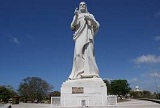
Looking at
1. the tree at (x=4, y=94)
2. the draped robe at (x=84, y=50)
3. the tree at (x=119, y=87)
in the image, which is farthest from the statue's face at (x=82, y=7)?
the tree at (x=119, y=87)

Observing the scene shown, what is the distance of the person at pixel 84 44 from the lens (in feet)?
80.9

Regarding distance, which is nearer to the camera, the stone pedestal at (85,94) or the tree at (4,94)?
the stone pedestal at (85,94)

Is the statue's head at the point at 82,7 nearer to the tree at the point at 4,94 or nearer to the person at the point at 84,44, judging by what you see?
the person at the point at 84,44

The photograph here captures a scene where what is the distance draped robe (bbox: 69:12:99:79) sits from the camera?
24.6 meters

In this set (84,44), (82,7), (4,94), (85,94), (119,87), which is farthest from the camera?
(119,87)

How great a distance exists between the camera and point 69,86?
23.4 meters

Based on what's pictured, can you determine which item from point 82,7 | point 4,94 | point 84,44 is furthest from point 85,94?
point 4,94

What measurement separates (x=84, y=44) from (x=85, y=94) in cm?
491

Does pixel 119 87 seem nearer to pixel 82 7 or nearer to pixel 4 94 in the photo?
pixel 4 94

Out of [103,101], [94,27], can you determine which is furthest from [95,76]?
[94,27]

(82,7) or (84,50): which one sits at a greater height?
(82,7)

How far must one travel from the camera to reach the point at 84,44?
25.1 m

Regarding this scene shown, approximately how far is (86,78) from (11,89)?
156ft

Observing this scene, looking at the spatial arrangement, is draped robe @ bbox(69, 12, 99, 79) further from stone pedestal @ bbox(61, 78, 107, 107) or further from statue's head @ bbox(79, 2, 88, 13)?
stone pedestal @ bbox(61, 78, 107, 107)
